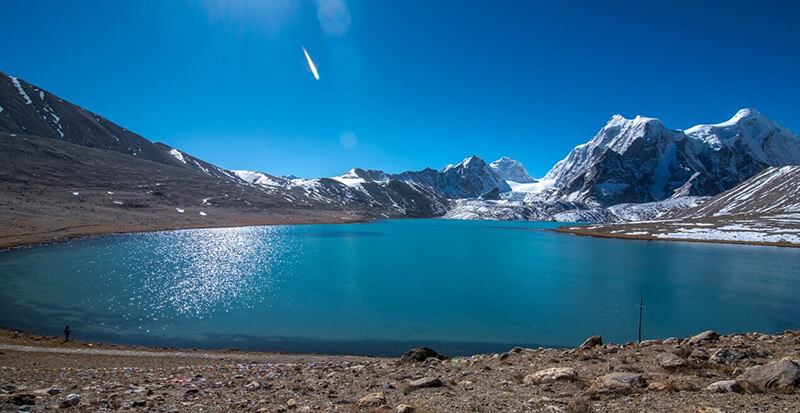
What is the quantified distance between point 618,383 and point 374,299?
3336 cm

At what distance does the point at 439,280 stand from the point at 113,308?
126 feet

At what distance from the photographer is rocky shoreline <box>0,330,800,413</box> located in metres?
8.99

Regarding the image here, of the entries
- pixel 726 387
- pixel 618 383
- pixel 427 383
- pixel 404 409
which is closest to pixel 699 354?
pixel 726 387

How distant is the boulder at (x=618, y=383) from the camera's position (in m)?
9.80

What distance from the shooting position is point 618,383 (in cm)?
1003

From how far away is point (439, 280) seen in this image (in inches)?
2074

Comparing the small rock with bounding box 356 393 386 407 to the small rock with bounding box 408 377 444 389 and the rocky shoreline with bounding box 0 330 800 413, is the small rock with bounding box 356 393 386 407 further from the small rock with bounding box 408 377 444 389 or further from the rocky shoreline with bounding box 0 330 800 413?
the small rock with bounding box 408 377 444 389

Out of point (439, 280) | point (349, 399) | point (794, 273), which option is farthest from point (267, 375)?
point (794, 273)

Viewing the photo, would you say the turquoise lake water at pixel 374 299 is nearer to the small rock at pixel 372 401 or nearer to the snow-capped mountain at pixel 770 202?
the small rock at pixel 372 401

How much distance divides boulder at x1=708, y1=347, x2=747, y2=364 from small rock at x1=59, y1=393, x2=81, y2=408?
19913mm

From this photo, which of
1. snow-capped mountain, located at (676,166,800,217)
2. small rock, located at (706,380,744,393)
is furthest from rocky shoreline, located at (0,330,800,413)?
snow-capped mountain, located at (676,166,800,217)

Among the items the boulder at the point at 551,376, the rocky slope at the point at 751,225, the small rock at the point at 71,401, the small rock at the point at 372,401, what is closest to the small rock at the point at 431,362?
the boulder at the point at 551,376

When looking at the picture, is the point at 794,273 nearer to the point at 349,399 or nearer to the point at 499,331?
the point at 499,331

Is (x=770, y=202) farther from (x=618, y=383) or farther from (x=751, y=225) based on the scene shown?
(x=618, y=383)
